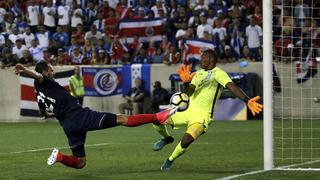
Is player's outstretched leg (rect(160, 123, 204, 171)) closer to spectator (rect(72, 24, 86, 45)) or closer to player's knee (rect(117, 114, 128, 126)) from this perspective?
player's knee (rect(117, 114, 128, 126))

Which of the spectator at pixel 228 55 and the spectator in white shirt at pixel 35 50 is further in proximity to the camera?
the spectator in white shirt at pixel 35 50

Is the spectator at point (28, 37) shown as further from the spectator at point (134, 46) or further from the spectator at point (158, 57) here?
the spectator at point (158, 57)

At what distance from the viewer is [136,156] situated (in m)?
14.9

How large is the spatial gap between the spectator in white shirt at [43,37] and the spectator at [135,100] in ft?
13.6

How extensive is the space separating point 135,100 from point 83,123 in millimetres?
16869

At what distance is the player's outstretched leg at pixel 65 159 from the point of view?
11.0m

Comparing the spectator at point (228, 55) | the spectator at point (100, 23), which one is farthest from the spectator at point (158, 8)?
the spectator at point (228, 55)

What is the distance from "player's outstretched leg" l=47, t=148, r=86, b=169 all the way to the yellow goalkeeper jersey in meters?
2.02

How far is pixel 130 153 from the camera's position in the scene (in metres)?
15.6

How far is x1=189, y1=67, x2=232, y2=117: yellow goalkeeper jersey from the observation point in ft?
39.9

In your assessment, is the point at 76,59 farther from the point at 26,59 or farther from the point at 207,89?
the point at 207,89

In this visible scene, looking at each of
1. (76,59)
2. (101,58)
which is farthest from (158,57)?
(76,59)

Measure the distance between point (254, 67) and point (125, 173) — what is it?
16261 mm

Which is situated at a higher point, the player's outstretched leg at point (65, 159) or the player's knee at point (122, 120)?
the player's knee at point (122, 120)
